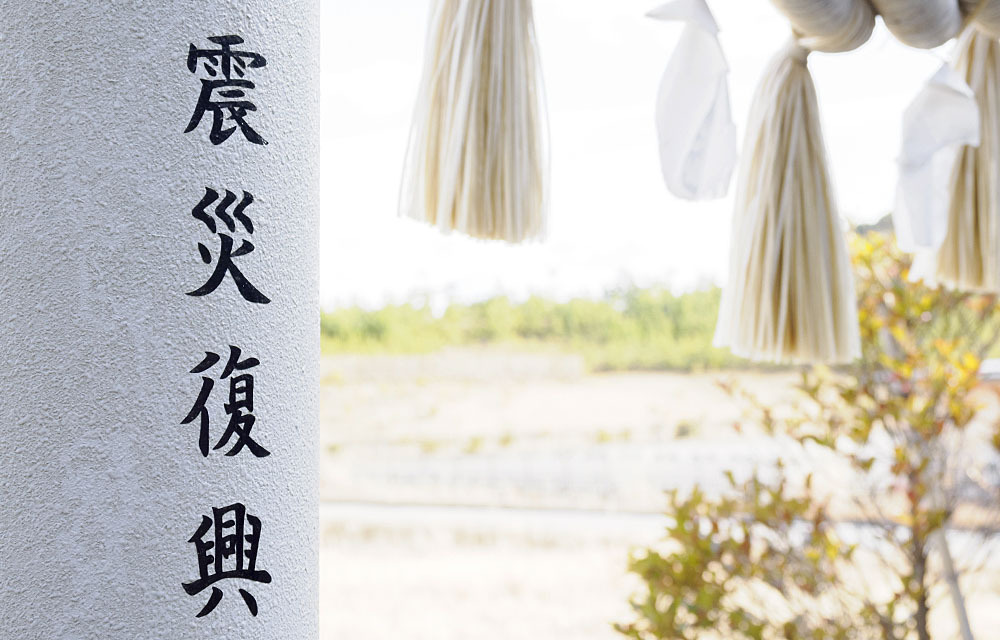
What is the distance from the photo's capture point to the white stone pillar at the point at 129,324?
1.73 ft

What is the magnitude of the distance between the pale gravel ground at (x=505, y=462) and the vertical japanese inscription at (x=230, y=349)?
3.22 metres

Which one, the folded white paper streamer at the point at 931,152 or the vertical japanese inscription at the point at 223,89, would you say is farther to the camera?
the folded white paper streamer at the point at 931,152

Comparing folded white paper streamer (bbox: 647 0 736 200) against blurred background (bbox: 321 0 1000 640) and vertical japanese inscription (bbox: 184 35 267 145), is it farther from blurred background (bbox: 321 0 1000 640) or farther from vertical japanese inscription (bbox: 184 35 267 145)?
blurred background (bbox: 321 0 1000 640)

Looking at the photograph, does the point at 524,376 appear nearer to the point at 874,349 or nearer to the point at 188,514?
the point at 874,349

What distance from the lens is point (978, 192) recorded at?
0.78 m

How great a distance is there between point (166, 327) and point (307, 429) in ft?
0.42

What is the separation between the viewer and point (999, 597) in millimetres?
3102

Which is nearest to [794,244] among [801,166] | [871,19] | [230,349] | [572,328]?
[801,166]

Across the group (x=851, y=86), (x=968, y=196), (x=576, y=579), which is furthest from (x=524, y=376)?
(x=968, y=196)

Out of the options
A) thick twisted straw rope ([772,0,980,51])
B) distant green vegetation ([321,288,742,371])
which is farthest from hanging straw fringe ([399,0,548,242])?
distant green vegetation ([321,288,742,371])

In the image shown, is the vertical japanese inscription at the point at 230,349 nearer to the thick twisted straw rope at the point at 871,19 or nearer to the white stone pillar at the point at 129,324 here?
the white stone pillar at the point at 129,324

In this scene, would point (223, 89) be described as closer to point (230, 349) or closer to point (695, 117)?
point (230, 349)

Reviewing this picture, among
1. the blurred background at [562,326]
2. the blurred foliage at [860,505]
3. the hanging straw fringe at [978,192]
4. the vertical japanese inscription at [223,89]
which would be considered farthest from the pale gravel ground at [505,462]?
the vertical japanese inscription at [223,89]

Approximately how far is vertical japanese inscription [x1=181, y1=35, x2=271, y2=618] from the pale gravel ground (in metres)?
3.22
